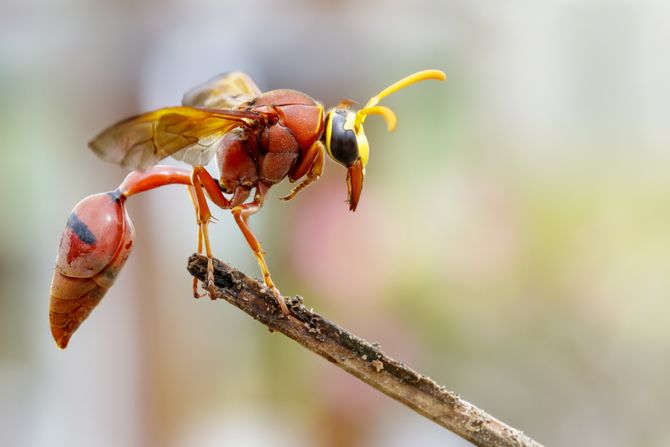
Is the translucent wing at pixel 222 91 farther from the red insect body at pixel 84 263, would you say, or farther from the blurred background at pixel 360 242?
the blurred background at pixel 360 242

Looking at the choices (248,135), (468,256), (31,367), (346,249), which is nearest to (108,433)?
(31,367)

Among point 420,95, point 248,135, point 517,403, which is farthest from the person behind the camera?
point 420,95

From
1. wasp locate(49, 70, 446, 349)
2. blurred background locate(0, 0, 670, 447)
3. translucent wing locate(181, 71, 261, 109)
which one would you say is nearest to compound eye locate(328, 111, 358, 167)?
wasp locate(49, 70, 446, 349)

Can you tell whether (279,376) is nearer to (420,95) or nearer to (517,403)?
(517,403)

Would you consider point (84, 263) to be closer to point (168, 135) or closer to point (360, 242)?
point (168, 135)

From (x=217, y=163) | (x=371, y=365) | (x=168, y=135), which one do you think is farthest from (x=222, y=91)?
(x=371, y=365)

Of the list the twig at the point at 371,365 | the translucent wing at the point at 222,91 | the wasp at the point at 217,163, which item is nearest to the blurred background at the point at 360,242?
the translucent wing at the point at 222,91

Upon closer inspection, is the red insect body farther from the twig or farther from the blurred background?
the blurred background
